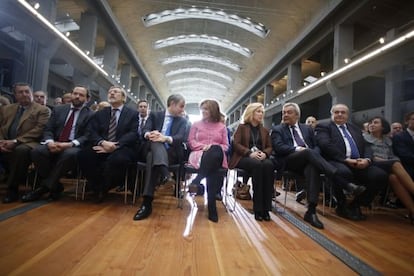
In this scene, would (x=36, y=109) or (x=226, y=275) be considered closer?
(x=226, y=275)

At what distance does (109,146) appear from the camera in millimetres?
2924

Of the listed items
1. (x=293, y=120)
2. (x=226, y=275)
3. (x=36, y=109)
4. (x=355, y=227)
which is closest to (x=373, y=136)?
(x=293, y=120)

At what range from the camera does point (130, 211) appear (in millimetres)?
2781

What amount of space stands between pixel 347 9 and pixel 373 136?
249 inches

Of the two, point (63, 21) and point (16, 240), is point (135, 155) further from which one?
point (63, 21)

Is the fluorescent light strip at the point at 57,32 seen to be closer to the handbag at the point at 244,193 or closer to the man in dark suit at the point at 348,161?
the handbag at the point at 244,193

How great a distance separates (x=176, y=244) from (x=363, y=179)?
2.46 m

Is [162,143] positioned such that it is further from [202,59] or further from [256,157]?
[202,59]

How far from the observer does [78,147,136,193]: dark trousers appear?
2.91m

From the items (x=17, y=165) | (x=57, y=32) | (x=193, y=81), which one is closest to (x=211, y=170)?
(x=17, y=165)

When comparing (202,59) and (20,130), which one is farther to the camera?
(202,59)

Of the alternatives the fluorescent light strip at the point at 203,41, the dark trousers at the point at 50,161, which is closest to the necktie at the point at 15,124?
the dark trousers at the point at 50,161

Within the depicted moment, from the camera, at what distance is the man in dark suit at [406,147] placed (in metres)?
3.46

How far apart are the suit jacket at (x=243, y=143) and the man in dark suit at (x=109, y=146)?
118 centimetres
